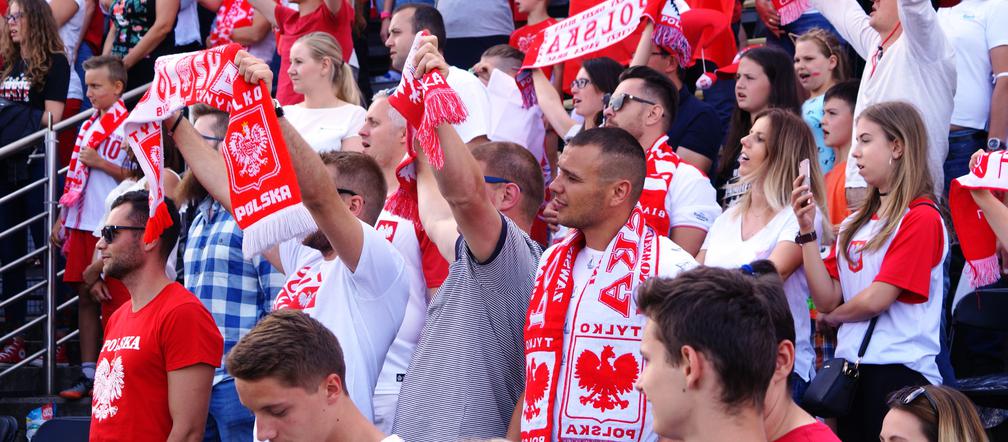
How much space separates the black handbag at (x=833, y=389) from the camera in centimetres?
461

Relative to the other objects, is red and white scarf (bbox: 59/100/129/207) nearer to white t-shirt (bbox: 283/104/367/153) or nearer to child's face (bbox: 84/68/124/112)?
child's face (bbox: 84/68/124/112)

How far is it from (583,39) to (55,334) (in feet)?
11.6

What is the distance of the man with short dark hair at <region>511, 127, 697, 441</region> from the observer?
3.66 metres

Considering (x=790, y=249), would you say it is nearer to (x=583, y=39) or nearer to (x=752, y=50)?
(x=752, y=50)

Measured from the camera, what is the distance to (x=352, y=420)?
11.3ft

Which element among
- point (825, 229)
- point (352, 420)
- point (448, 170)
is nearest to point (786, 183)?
point (825, 229)

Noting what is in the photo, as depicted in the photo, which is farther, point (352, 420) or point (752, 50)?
point (752, 50)

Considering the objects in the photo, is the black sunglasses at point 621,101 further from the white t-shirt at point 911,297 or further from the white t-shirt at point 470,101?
the white t-shirt at point 911,297

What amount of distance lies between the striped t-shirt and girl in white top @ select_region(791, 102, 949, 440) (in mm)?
1360

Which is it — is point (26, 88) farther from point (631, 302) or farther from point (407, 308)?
point (631, 302)

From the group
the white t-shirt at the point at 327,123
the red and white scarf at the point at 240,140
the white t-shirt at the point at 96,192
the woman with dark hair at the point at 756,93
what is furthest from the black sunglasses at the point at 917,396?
the white t-shirt at the point at 96,192

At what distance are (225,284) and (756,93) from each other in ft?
9.20

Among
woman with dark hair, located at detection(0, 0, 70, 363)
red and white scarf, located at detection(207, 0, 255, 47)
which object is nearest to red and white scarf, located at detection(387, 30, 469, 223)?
woman with dark hair, located at detection(0, 0, 70, 363)

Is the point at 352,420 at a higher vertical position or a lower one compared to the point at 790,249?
lower
